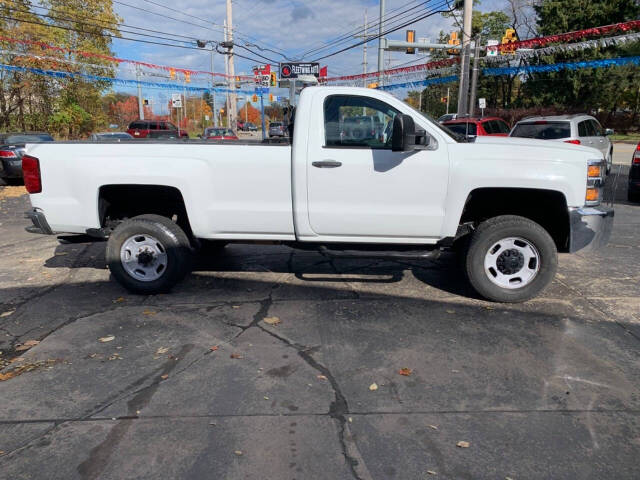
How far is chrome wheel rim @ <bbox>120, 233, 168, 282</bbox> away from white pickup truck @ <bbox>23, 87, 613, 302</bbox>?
4 cm

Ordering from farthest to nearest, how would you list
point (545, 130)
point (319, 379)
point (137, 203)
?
point (545, 130), point (137, 203), point (319, 379)

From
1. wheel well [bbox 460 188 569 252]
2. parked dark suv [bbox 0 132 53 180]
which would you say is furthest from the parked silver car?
parked dark suv [bbox 0 132 53 180]

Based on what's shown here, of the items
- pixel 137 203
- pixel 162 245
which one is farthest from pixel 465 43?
pixel 162 245

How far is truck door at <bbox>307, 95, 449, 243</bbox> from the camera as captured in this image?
4660 mm

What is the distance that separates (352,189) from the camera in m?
4.72

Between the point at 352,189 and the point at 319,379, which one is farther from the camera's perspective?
the point at 352,189

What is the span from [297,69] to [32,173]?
7252 millimetres

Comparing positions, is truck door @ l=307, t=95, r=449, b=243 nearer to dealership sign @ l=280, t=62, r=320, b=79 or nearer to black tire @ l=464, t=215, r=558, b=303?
black tire @ l=464, t=215, r=558, b=303

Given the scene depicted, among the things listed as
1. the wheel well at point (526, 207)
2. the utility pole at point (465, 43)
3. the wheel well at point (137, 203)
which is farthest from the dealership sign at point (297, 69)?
the utility pole at point (465, 43)

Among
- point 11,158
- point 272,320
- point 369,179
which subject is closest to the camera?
point 272,320

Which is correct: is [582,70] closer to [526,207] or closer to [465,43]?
[465,43]

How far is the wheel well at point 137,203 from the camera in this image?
5.09 metres

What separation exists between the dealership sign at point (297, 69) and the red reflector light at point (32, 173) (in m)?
6.96

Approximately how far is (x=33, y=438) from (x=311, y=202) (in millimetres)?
2916
